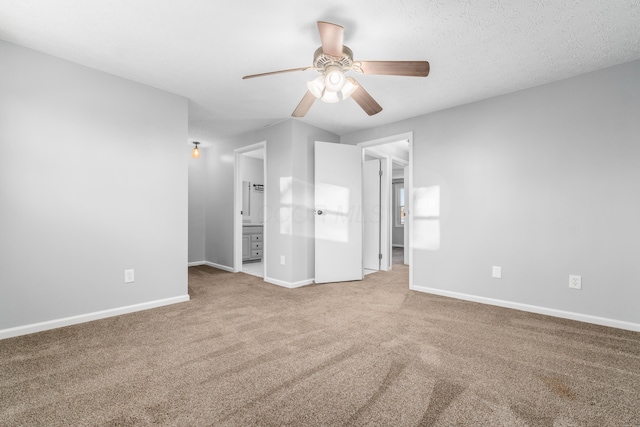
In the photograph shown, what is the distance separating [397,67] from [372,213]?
3.39m

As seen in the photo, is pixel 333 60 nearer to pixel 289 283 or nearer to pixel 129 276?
pixel 129 276

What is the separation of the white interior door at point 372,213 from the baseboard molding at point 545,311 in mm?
1522

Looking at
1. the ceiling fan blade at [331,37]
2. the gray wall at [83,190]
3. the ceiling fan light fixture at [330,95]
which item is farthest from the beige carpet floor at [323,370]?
the ceiling fan blade at [331,37]

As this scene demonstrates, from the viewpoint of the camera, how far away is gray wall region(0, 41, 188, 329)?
7.34 ft

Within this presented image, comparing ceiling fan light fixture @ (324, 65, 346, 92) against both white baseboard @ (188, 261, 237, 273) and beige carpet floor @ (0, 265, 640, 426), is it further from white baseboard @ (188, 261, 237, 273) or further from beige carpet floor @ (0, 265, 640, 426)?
white baseboard @ (188, 261, 237, 273)

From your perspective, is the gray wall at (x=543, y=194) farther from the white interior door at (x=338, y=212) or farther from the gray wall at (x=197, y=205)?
the gray wall at (x=197, y=205)

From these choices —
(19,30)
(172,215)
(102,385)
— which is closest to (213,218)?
(172,215)

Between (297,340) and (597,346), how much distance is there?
226 centimetres

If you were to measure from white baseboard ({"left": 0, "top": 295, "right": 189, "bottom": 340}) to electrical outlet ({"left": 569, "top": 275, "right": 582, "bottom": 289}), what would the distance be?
3992 millimetres

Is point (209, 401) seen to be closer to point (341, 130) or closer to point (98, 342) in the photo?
point (98, 342)

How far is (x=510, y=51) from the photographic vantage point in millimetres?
2277

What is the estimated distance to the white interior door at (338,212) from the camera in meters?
4.13

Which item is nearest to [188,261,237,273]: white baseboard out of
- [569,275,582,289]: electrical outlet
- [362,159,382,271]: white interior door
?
[362,159,382,271]: white interior door

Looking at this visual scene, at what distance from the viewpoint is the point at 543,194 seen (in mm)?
2848
